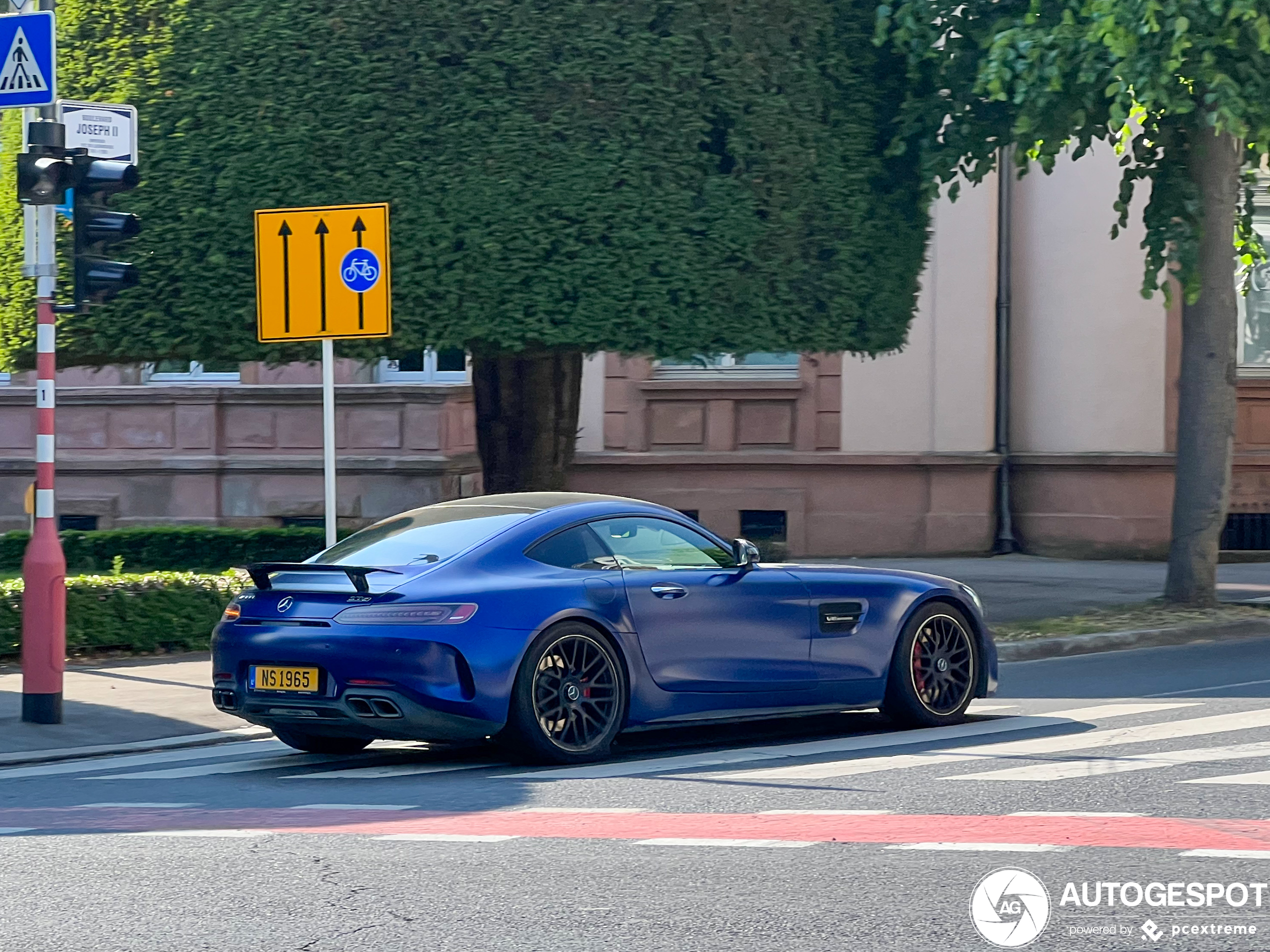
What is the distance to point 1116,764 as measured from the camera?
8375 millimetres

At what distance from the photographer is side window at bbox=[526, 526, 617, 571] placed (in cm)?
884

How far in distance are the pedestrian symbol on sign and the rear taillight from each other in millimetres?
4104

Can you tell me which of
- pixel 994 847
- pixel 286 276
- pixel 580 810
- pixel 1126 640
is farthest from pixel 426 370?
pixel 994 847

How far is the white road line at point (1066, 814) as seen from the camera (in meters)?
7.06

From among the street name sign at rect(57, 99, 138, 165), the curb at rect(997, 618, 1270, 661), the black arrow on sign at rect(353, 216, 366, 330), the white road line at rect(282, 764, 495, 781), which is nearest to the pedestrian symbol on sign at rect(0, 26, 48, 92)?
the street name sign at rect(57, 99, 138, 165)

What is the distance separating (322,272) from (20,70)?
2.72m

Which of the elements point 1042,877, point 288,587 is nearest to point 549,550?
point 288,587

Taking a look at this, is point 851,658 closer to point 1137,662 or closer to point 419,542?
point 419,542

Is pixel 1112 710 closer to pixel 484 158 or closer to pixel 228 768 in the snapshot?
pixel 228 768

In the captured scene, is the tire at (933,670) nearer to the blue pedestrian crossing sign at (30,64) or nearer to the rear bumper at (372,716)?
the rear bumper at (372,716)

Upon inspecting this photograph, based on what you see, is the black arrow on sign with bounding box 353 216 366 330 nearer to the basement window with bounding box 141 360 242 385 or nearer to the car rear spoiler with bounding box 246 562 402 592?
the car rear spoiler with bounding box 246 562 402 592

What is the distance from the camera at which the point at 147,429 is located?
23.3m

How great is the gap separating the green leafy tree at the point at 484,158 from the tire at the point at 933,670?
18.7 feet

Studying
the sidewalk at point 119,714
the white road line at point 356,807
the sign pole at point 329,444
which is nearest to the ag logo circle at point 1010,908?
the white road line at point 356,807
